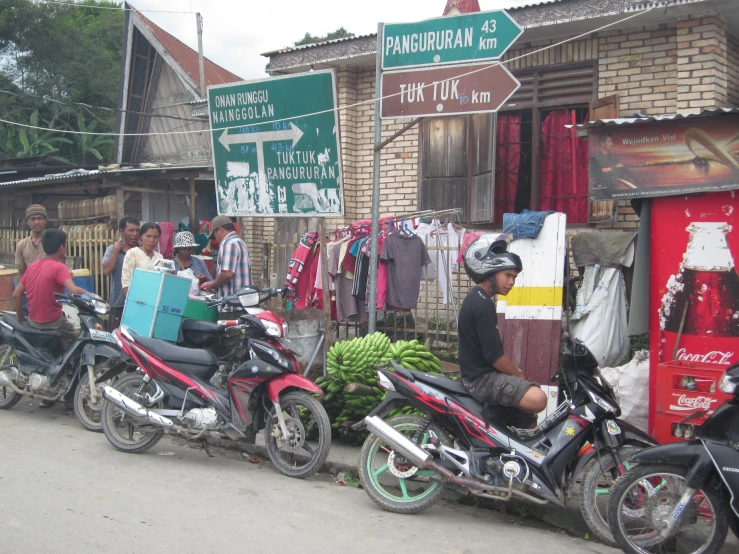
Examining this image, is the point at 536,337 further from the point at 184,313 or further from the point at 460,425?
the point at 184,313

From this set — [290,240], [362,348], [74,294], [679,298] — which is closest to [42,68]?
[290,240]

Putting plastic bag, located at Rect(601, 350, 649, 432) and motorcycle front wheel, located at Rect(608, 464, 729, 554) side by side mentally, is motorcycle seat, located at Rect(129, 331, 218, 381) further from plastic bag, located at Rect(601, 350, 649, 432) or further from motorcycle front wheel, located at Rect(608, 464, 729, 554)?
motorcycle front wheel, located at Rect(608, 464, 729, 554)

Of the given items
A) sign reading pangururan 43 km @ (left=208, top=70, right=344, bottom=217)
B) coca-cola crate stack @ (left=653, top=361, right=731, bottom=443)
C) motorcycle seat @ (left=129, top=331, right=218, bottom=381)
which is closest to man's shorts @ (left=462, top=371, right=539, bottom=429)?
coca-cola crate stack @ (left=653, top=361, right=731, bottom=443)

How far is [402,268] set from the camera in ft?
26.8

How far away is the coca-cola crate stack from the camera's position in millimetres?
5469

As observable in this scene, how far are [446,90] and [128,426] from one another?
4.03m

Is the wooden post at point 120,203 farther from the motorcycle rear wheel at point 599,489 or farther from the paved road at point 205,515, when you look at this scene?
the motorcycle rear wheel at point 599,489

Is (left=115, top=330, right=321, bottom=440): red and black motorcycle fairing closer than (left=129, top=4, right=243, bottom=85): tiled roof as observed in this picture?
Yes

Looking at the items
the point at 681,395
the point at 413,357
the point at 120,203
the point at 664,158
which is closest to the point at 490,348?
the point at 681,395

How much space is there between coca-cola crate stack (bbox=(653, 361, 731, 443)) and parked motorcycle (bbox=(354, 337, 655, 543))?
40.9 inches

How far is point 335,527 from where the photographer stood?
15.5 feet

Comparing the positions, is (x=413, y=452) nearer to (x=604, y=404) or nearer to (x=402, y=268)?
(x=604, y=404)

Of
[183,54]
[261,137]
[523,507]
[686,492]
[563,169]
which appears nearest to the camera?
[686,492]

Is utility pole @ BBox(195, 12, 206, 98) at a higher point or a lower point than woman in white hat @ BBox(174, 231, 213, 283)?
higher
